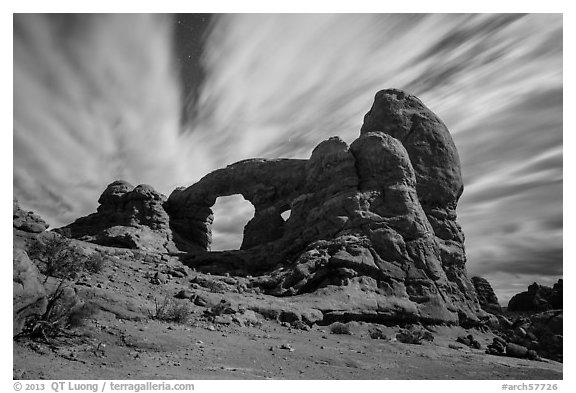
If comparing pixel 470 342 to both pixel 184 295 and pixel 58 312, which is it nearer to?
pixel 184 295

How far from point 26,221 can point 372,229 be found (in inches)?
574

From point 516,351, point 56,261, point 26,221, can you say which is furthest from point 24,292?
point 516,351

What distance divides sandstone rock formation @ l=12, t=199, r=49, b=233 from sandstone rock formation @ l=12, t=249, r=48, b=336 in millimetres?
9793

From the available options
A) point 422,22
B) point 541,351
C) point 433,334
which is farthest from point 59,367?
point 541,351

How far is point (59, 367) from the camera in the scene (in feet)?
19.1

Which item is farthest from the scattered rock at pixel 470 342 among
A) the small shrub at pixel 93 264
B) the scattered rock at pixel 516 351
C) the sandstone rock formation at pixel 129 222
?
the sandstone rock formation at pixel 129 222

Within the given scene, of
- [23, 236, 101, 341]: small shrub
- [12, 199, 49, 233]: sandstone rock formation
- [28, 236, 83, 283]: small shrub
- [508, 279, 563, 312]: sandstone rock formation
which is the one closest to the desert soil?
[23, 236, 101, 341]: small shrub

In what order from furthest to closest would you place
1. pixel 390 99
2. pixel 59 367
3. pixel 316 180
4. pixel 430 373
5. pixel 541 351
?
pixel 390 99, pixel 316 180, pixel 541 351, pixel 430 373, pixel 59 367

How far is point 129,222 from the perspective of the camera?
29.7m

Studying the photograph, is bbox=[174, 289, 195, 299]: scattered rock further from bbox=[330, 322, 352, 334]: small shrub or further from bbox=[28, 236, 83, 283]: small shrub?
bbox=[330, 322, 352, 334]: small shrub

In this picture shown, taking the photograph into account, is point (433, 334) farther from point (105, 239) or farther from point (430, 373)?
point (105, 239)

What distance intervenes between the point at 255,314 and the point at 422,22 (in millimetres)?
9669

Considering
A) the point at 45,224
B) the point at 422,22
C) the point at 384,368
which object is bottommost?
the point at 384,368

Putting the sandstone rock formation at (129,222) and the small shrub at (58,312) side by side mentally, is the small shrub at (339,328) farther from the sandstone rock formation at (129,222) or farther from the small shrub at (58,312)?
the sandstone rock formation at (129,222)
